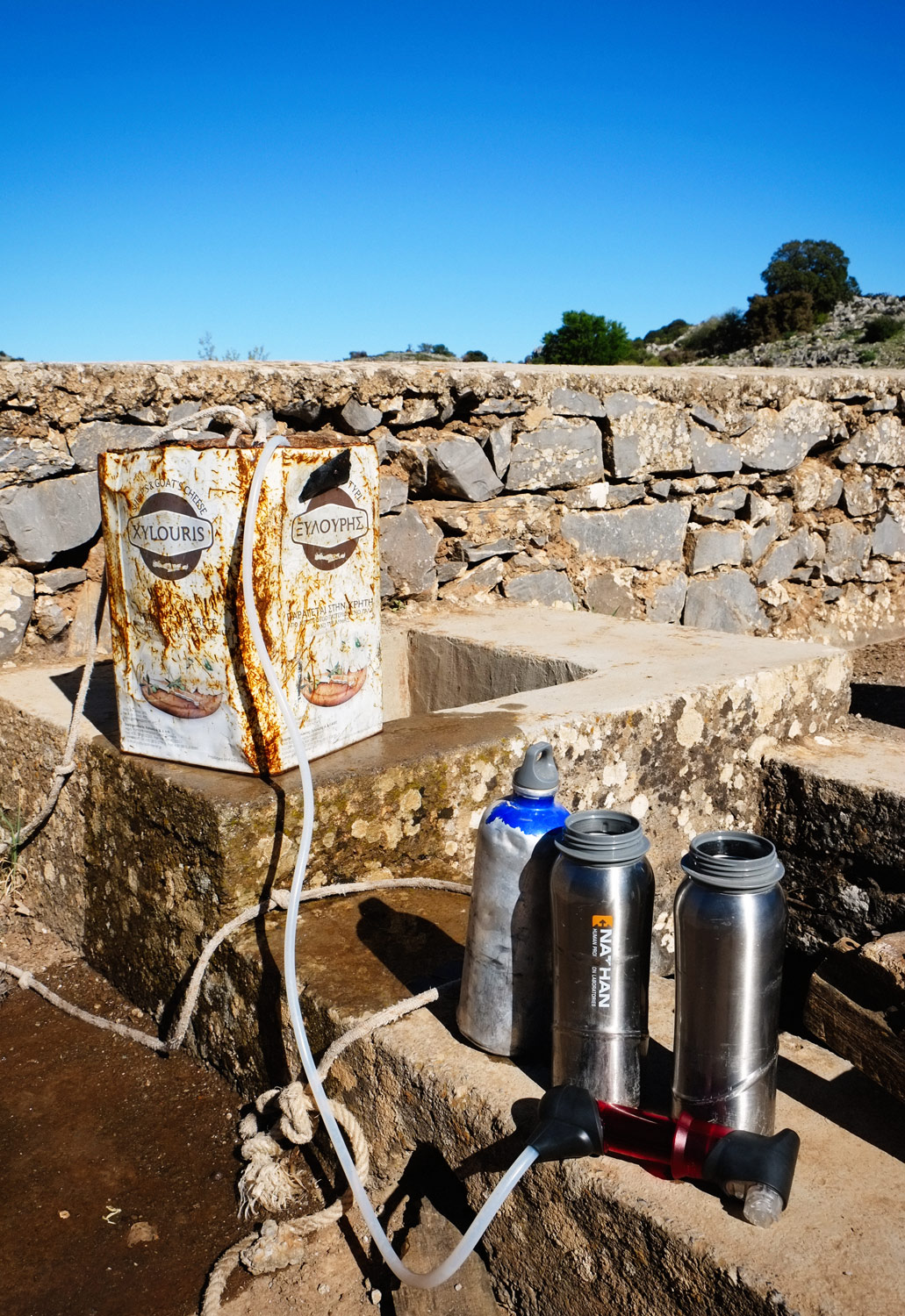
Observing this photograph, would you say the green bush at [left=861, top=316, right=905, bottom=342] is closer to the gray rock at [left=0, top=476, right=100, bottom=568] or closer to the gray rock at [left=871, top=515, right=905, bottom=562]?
the gray rock at [left=871, top=515, right=905, bottom=562]

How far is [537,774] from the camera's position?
1481mm

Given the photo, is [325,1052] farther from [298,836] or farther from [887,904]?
[887,904]

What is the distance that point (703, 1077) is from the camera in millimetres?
1293

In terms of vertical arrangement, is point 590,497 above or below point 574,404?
below

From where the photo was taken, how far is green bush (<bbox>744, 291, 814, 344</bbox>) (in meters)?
16.1

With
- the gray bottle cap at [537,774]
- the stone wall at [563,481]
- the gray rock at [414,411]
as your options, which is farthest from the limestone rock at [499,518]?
the gray bottle cap at [537,774]

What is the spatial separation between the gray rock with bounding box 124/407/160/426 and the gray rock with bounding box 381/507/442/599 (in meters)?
0.87

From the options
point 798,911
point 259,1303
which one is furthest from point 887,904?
point 259,1303

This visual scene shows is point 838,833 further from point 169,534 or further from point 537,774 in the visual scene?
point 169,534

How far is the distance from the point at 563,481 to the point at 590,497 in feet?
0.56

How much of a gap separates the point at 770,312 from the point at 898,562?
12860 millimetres

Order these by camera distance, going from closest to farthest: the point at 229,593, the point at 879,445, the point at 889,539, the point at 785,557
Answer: the point at 229,593 → the point at 785,557 → the point at 879,445 → the point at 889,539

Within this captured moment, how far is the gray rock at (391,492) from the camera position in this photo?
3559mm

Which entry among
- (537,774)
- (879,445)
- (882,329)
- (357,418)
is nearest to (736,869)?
(537,774)
